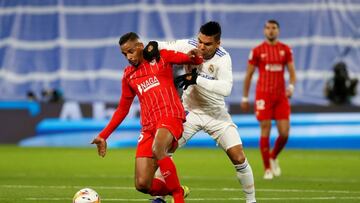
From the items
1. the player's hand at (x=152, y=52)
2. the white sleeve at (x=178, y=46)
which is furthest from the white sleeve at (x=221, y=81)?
the player's hand at (x=152, y=52)

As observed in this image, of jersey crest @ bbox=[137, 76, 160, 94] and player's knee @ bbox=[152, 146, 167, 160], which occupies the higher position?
jersey crest @ bbox=[137, 76, 160, 94]

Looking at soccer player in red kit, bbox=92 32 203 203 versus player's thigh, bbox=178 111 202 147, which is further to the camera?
player's thigh, bbox=178 111 202 147

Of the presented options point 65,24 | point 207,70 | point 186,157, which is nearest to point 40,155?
point 186,157

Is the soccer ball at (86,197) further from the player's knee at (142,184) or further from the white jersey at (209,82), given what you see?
the white jersey at (209,82)

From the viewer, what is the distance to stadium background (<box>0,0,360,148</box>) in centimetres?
2688

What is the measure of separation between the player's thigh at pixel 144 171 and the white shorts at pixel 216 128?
3.39ft

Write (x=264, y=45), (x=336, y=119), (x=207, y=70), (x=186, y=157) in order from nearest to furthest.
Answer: (x=207, y=70) → (x=264, y=45) → (x=186, y=157) → (x=336, y=119)

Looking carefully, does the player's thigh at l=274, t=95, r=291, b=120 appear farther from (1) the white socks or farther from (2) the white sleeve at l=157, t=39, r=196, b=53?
(2) the white sleeve at l=157, t=39, r=196, b=53

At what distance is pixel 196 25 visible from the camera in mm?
27531

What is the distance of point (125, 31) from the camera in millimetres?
27797

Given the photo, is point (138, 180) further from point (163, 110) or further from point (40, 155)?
point (40, 155)

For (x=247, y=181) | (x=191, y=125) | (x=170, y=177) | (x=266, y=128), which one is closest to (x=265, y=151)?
(x=266, y=128)

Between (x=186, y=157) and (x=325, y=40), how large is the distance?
888cm

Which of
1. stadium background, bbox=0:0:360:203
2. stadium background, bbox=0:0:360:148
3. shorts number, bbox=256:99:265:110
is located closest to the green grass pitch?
stadium background, bbox=0:0:360:203
